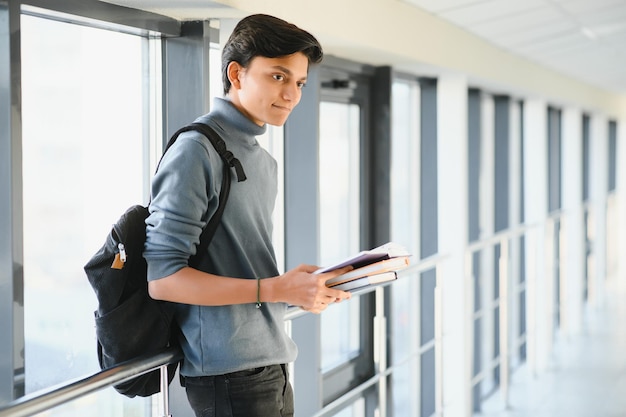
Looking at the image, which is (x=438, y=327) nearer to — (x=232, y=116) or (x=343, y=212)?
(x=343, y=212)

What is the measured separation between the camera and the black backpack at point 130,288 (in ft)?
3.13

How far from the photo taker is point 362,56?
2.04 meters

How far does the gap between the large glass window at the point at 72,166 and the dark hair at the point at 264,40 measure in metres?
0.36

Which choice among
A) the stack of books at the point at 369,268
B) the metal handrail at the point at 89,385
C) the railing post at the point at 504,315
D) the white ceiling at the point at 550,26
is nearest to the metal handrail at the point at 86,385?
the metal handrail at the point at 89,385

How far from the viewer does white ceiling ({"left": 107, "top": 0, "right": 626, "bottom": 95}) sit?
78.8 inches

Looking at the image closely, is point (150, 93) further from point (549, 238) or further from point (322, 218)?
point (549, 238)

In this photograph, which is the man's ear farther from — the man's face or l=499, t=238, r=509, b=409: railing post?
l=499, t=238, r=509, b=409: railing post

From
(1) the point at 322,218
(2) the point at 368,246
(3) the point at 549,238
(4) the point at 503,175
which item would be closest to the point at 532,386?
(3) the point at 549,238

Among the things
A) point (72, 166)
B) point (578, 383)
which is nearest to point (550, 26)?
point (578, 383)

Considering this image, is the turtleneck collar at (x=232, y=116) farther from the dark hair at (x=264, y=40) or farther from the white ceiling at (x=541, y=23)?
the white ceiling at (x=541, y=23)

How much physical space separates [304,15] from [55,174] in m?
0.56

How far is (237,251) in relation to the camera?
1.01 meters

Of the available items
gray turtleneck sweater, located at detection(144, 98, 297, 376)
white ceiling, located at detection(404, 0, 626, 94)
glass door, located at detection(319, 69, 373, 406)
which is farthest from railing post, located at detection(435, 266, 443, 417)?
gray turtleneck sweater, located at detection(144, 98, 297, 376)

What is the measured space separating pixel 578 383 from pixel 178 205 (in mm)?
2734
